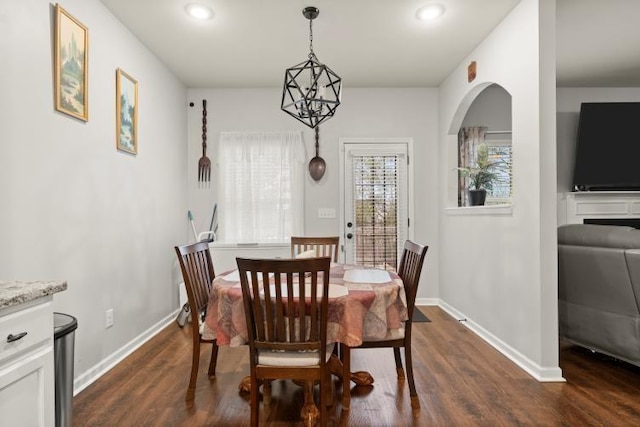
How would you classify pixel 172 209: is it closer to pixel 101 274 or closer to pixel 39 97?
pixel 101 274

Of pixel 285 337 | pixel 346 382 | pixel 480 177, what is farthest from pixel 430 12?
pixel 346 382

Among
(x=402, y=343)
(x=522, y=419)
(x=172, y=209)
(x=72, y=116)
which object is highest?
(x=72, y=116)

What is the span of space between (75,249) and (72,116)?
85 cm

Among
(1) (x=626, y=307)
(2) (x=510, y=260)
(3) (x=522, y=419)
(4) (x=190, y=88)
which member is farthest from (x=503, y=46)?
(4) (x=190, y=88)

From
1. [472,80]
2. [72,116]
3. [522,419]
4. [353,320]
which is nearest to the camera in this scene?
[353,320]

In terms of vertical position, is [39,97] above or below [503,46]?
below

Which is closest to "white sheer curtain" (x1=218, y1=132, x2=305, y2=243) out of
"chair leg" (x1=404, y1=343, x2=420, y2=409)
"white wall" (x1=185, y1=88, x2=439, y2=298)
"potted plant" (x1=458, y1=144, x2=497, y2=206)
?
"white wall" (x1=185, y1=88, x2=439, y2=298)

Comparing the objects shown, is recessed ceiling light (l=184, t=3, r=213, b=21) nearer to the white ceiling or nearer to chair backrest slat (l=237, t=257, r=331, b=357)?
the white ceiling

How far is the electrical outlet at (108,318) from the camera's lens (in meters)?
2.86

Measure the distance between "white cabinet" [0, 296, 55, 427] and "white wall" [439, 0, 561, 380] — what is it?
2.80 metres

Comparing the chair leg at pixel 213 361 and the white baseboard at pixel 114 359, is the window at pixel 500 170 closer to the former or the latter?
the chair leg at pixel 213 361

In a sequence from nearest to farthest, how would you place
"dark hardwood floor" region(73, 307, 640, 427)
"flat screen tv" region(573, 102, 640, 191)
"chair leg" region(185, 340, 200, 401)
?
"dark hardwood floor" region(73, 307, 640, 427) → "chair leg" region(185, 340, 200, 401) → "flat screen tv" region(573, 102, 640, 191)

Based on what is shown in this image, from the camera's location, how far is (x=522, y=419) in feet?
6.95

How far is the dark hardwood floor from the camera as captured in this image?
2.13 metres
